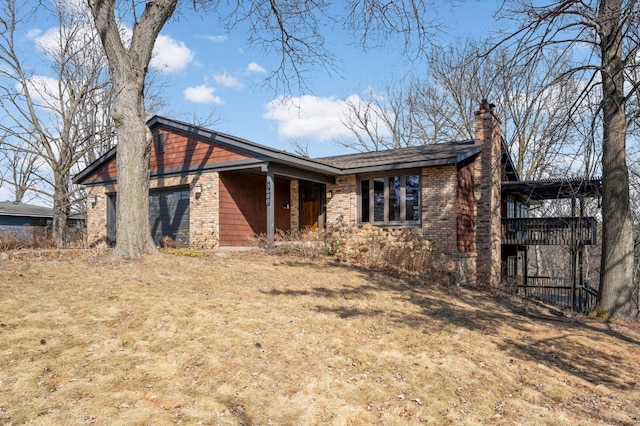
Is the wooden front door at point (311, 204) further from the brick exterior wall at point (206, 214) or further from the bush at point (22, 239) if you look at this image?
the bush at point (22, 239)

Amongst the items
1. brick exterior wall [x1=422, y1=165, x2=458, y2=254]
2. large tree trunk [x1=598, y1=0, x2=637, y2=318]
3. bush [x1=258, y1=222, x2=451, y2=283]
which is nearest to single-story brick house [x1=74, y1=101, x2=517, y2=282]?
brick exterior wall [x1=422, y1=165, x2=458, y2=254]

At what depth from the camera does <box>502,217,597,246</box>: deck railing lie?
593 inches

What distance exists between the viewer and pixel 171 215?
1661 centimetres

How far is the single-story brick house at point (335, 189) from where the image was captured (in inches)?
564

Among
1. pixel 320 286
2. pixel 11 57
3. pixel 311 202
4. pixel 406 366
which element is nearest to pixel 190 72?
pixel 11 57

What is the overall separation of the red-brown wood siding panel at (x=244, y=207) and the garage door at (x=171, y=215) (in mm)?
1609

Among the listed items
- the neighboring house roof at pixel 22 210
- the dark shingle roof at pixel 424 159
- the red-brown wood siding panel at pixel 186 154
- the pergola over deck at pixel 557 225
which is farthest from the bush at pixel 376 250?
the neighboring house roof at pixel 22 210

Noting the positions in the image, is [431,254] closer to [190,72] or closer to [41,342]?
[41,342]

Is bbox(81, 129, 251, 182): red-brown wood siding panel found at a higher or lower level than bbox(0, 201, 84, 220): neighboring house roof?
higher

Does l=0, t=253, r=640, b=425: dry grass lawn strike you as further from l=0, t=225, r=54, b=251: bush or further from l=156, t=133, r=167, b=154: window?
l=156, t=133, r=167, b=154: window

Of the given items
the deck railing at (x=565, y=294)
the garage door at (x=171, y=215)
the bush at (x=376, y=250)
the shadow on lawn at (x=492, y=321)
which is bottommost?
the deck railing at (x=565, y=294)

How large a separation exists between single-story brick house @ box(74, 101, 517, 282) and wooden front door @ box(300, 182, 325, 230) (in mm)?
60

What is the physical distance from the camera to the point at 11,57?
19.9 m

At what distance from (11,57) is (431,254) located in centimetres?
2015
